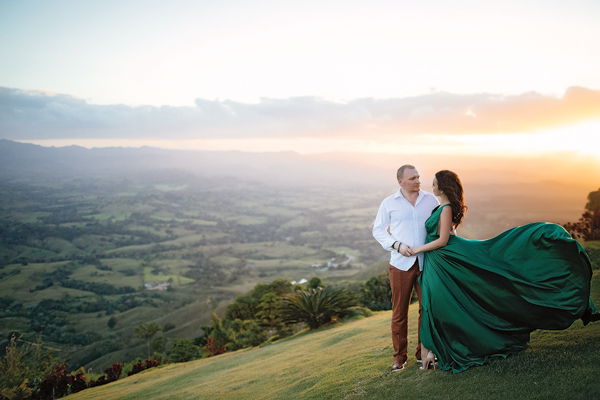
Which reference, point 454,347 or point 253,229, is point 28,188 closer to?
point 253,229

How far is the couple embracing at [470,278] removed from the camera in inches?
144

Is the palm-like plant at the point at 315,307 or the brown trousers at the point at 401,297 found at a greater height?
the brown trousers at the point at 401,297

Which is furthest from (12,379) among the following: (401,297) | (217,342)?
(401,297)

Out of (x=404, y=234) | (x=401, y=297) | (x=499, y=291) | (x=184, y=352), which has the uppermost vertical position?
(x=404, y=234)

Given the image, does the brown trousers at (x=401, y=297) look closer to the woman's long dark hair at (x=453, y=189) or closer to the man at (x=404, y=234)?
the man at (x=404, y=234)

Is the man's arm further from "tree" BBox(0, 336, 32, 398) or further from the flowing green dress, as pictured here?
"tree" BBox(0, 336, 32, 398)

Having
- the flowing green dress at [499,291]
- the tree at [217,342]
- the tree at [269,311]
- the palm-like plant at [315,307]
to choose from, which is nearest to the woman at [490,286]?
the flowing green dress at [499,291]

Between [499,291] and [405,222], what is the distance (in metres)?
1.26

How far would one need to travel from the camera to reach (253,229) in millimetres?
148250

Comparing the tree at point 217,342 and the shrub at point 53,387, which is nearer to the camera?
the shrub at point 53,387

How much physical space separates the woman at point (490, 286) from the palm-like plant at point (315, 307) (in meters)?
8.06

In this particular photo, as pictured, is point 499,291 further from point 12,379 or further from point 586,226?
point 12,379

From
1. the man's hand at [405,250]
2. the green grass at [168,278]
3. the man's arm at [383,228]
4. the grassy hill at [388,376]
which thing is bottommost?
the green grass at [168,278]

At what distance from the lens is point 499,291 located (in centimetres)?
388
